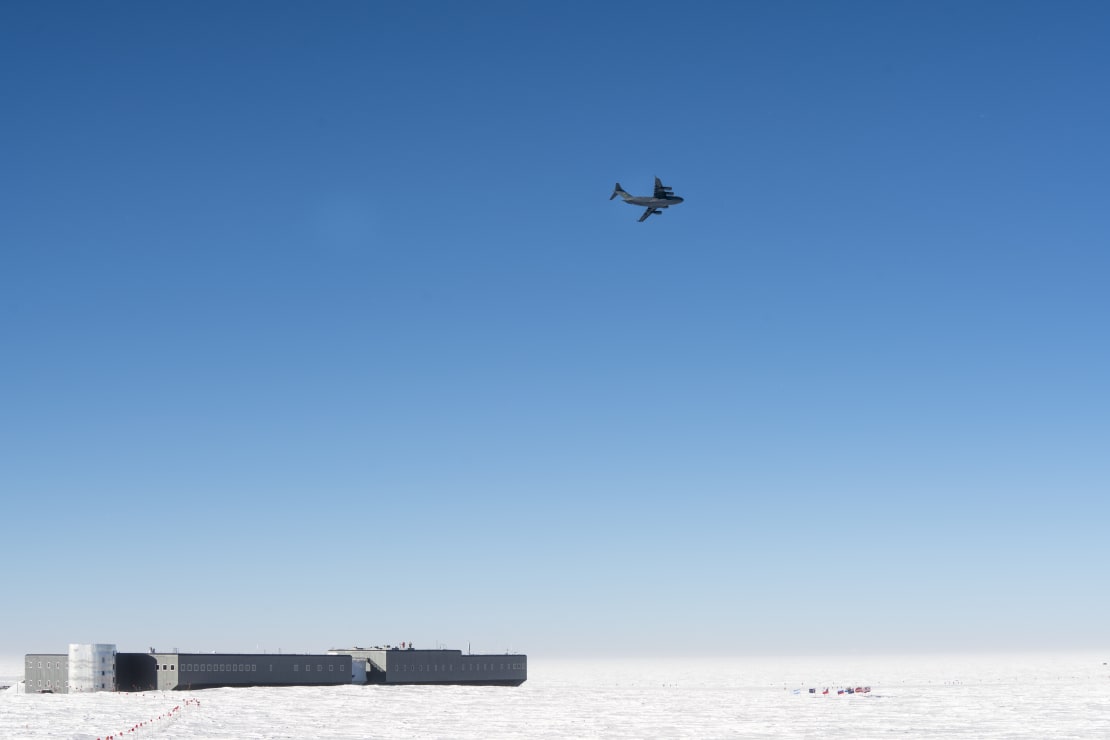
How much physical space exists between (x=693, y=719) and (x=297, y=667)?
5179 cm

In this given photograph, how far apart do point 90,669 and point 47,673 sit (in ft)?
23.1

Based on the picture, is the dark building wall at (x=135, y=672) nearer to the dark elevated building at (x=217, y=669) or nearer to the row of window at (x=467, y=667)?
the dark elevated building at (x=217, y=669)

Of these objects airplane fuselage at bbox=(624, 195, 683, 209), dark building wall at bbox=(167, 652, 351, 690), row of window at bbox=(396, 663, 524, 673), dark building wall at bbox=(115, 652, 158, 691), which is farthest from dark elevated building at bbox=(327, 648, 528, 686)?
airplane fuselage at bbox=(624, 195, 683, 209)

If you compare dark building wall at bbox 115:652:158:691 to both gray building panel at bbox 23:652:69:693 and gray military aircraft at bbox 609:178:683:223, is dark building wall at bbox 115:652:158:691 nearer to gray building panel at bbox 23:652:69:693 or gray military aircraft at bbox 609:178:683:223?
gray building panel at bbox 23:652:69:693

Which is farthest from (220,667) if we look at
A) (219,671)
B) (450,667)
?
(450,667)

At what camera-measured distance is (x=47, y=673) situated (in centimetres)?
12312

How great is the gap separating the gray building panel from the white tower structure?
176cm

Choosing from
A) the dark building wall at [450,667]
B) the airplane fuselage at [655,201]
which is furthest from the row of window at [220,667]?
the airplane fuselage at [655,201]

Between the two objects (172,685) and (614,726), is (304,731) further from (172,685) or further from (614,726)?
(172,685)

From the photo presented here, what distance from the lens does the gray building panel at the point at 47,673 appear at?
399 ft

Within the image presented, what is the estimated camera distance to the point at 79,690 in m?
119

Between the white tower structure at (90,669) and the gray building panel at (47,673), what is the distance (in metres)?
1.76

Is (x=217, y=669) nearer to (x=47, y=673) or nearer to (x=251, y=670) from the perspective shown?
(x=251, y=670)

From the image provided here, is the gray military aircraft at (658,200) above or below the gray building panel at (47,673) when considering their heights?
above
